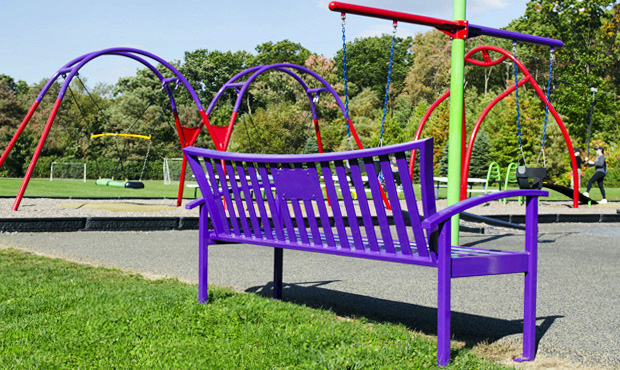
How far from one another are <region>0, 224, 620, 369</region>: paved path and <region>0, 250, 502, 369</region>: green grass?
2.14 ft

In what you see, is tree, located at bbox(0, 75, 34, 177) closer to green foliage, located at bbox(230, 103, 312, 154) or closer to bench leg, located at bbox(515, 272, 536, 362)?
green foliage, located at bbox(230, 103, 312, 154)

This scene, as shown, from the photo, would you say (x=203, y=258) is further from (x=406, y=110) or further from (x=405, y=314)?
(x=406, y=110)

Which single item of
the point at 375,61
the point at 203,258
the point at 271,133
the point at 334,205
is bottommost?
the point at 203,258

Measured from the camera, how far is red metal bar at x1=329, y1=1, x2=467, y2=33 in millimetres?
5410

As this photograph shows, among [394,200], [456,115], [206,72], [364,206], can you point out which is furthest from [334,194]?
[206,72]

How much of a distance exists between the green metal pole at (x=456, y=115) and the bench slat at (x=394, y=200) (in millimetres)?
3795

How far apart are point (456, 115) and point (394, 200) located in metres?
4.19

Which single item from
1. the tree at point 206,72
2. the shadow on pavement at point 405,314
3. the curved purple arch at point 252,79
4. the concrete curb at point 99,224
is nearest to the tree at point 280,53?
the tree at point 206,72

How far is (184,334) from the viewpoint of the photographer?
3602mm

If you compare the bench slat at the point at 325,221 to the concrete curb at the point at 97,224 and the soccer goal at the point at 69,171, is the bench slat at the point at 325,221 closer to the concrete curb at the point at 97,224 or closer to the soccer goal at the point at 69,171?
the concrete curb at the point at 97,224

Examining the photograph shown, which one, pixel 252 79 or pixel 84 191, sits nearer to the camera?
pixel 252 79

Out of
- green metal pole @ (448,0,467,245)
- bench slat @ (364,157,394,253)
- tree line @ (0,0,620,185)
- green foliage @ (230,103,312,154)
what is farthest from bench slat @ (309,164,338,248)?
green foliage @ (230,103,312,154)

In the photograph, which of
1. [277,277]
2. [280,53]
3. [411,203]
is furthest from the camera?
[280,53]

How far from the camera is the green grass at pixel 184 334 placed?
313 cm
